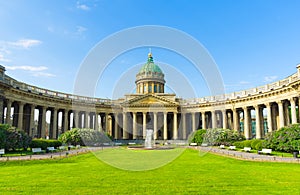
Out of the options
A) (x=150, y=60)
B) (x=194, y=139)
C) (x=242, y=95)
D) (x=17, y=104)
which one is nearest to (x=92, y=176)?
(x=194, y=139)

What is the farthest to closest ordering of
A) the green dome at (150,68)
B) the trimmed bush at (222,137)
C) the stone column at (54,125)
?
the green dome at (150,68) < the stone column at (54,125) < the trimmed bush at (222,137)

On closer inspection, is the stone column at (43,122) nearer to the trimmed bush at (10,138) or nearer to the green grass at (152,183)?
the trimmed bush at (10,138)

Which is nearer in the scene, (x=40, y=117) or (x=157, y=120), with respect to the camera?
(x=40, y=117)

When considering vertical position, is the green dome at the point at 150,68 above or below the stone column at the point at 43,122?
above

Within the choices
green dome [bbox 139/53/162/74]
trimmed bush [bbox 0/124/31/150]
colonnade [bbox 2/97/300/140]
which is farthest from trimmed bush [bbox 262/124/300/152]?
green dome [bbox 139/53/162/74]

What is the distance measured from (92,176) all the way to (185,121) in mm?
59889

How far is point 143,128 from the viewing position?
6944 cm

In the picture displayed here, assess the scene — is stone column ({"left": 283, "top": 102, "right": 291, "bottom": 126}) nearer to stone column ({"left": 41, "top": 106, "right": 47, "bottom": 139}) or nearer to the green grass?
the green grass

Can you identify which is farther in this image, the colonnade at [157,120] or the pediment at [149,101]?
the pediment at [149,101]

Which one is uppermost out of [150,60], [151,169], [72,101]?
[150,60]

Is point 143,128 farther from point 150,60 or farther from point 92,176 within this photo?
point 92,176

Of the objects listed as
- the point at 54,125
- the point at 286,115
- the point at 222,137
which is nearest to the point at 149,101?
the point at 54,125

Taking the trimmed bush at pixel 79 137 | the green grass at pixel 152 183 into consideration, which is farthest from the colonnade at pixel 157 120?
the green grass at pixel 152 183

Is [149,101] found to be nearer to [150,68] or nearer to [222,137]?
[150,68]
